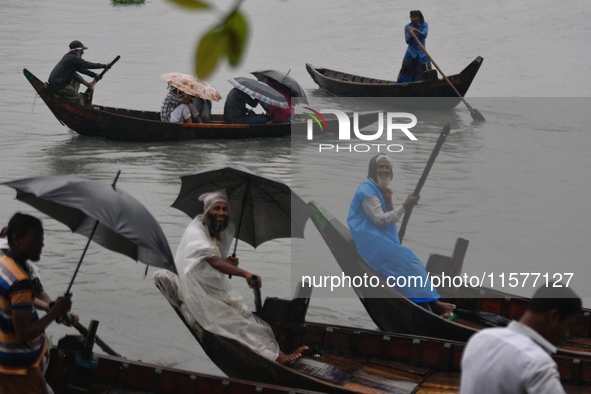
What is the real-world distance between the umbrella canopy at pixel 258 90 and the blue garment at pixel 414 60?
3719mm

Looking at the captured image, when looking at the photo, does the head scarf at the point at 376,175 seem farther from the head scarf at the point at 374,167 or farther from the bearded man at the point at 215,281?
the bearded man at the point at 215,281

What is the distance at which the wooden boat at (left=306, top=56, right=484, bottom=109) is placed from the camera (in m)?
15.1

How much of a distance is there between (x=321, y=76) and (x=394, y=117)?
1897mm

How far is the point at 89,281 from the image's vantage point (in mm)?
7781

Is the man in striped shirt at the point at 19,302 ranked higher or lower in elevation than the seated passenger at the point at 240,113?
lower

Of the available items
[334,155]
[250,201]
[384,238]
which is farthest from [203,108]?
[250,201]

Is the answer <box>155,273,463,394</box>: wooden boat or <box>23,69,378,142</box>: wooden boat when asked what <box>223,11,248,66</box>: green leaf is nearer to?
<box>155,273,463,394</box>: wooden boat

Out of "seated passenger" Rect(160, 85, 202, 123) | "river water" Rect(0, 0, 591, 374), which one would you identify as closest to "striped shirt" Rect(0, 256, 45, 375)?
"river water" Rect(0, 0, 591, 374)

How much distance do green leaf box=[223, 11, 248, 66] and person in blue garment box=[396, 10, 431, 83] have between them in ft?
44.2

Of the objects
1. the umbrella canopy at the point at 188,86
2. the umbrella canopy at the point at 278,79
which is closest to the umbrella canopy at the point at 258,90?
the umbrella canopy at the point at 278,79

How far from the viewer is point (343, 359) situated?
17.1ft

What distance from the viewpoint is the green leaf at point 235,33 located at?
121 centimetres

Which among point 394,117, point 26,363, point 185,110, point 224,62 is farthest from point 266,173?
point 224,62

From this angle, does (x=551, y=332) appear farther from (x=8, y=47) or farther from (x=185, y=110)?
(x=8, y=47)
